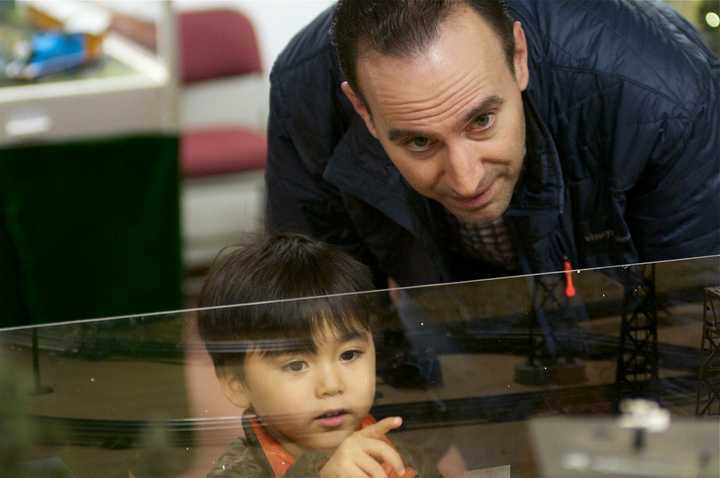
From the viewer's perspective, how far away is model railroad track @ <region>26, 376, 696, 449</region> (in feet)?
2.55

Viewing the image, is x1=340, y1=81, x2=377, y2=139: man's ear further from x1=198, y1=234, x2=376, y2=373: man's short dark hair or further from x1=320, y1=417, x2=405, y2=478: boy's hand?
x1=320, y1=417, x2=405, y2=478: boy's hand

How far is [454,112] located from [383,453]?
273 mm

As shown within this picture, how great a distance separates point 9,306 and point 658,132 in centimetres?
93

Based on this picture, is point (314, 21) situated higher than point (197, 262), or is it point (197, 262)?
point (314, 21)

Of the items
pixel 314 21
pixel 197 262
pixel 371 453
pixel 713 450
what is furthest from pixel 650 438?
pixel 197 262

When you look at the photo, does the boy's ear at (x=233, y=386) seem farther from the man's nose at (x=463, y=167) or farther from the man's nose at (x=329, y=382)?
the man's nose at (x=463, y=167)

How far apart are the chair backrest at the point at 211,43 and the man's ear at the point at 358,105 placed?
0.88 m

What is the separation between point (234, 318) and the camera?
2.71 feet

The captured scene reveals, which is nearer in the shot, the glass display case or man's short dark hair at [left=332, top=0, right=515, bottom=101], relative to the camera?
the glass display case

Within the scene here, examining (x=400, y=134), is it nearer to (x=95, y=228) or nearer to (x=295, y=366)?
(x=295, y=366)

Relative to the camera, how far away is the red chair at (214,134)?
1.90m

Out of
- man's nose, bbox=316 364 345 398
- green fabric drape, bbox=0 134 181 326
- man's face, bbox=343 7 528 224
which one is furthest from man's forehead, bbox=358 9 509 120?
green fabric drape, bbox=0 134 181 326

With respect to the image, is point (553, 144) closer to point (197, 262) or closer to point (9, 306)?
point (9, 306)

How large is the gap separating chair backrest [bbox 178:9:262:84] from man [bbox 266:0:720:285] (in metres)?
0.85
